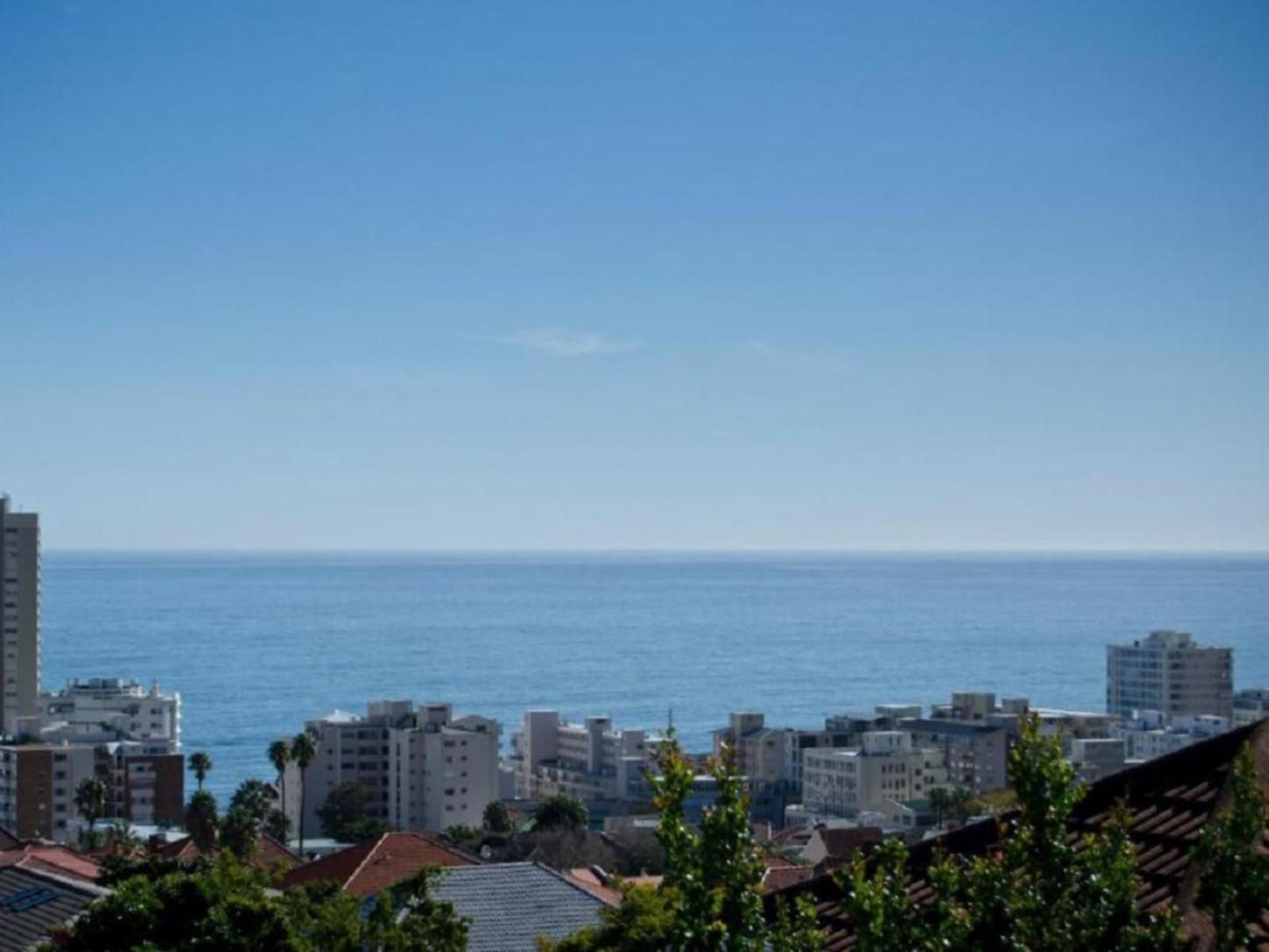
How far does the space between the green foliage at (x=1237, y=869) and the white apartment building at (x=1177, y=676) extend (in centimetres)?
11096

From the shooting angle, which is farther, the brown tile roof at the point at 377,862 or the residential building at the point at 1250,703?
the residential building at the point at 1250,703

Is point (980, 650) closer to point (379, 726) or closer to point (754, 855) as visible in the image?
point (379, 726)

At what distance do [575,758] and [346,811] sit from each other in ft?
64.1

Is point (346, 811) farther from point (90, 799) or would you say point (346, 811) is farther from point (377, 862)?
point (377, 862)

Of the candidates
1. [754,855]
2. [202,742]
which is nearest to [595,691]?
[202,742]

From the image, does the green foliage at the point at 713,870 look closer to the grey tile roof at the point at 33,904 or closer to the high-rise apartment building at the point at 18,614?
the grey tile roof at the point at 33,904

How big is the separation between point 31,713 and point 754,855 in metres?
93.3

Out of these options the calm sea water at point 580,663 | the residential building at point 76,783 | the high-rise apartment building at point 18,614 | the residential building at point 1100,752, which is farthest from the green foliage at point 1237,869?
the high-rise apartment building at point 18,614

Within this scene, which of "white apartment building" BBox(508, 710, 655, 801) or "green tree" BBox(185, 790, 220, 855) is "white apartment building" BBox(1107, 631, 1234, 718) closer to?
"white apartment building" BBox(508, 710, 655, 801)

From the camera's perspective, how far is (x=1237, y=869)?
4.36 m

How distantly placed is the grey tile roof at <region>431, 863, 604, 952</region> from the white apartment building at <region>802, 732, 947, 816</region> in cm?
5669

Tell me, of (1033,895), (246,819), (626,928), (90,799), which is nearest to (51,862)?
(626,928)

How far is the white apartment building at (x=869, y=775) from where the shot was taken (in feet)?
259

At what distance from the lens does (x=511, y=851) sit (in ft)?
166
